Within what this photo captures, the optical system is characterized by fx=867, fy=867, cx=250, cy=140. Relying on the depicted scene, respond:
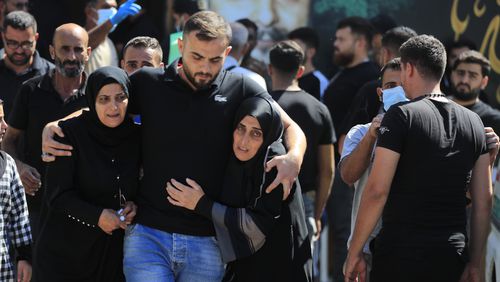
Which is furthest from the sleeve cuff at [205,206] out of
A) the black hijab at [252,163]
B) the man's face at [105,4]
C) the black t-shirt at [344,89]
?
the man's face at [105,4]

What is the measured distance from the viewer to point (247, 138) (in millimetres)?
4316

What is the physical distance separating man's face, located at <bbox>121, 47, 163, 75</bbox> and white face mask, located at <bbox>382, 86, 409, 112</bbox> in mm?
1494

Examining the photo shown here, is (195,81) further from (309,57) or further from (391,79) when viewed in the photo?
(309,57)

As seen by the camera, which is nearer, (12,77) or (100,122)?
(100,122)

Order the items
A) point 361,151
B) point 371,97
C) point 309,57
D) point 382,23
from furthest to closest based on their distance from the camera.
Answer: point 382,23
point 309,57
point 371,97
point 361,151

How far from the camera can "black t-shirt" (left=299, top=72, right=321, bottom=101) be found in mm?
7910

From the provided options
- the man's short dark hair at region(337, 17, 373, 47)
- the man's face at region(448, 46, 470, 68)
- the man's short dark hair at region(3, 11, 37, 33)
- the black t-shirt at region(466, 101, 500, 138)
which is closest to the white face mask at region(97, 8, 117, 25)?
the man's short dark hair at region(3, 11, 37, 33)

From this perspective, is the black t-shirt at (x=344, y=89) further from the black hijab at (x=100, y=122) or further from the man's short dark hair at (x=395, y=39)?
the black hijab at (x=100, y=122)

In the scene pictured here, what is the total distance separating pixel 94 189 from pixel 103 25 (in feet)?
11.9

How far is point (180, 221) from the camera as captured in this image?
14.3 ft

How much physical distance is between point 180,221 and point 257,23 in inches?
203

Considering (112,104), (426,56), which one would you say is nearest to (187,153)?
(112,104)

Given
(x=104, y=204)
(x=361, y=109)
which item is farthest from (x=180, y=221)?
(x=361, y=109)

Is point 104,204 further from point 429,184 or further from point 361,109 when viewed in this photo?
point 361,109
